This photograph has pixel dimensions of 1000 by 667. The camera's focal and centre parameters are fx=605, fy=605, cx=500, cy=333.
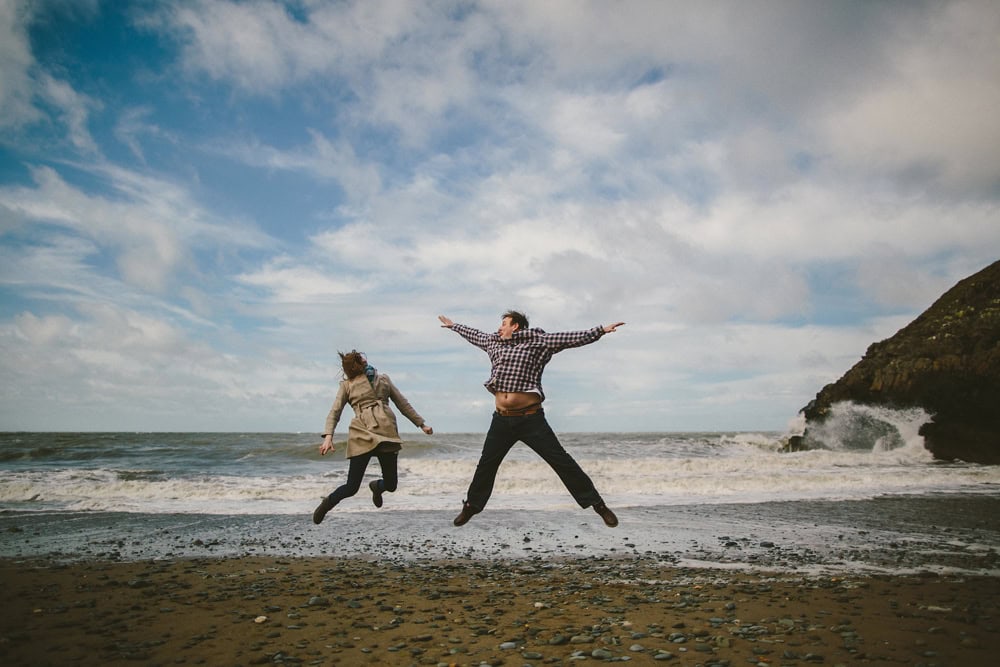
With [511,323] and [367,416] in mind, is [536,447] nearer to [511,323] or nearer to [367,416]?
[511,323]

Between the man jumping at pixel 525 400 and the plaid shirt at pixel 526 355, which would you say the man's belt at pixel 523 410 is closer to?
the man jumping at pixel 525 400

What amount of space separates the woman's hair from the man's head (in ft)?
6.41

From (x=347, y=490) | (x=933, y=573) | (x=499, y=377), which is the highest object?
(x=499, y=377)

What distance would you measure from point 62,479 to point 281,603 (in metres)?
17.6

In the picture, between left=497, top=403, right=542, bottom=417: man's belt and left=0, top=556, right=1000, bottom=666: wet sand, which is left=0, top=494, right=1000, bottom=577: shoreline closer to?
left=0, top=556, right=1000, bottom=666: wet sand

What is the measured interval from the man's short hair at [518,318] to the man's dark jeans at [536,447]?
98 centimetres

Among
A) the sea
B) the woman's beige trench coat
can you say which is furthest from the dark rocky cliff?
the woman's beige trench coat

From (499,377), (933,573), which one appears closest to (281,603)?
(499,377)

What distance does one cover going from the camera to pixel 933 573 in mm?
6539

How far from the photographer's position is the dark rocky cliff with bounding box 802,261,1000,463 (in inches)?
902

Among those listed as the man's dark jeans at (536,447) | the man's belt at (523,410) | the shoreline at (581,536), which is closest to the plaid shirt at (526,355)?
the man's belt at (523,410)

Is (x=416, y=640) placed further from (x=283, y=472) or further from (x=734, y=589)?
(x=283, y=472)

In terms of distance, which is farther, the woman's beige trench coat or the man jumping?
the woman's beige trench coat

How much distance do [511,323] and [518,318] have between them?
14cm
